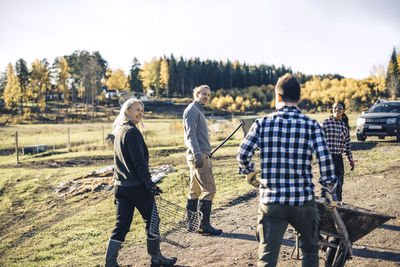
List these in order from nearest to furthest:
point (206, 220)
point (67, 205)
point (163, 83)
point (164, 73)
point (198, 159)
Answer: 1. point (198, 159)
2. point (206, 220)
3. point (67, 205)
4. point (164, 73)
5. point (163, 83)

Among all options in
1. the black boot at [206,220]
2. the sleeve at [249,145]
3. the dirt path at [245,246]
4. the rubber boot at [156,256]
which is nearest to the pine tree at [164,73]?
the dirt path at [245,246]

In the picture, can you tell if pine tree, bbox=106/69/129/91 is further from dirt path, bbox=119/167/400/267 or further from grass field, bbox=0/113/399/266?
dirt path, bbox=119/167/400/267

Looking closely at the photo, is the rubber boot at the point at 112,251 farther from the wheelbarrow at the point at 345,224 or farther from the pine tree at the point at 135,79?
the pine tree at the point at 135,79

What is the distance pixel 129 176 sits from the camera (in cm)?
354

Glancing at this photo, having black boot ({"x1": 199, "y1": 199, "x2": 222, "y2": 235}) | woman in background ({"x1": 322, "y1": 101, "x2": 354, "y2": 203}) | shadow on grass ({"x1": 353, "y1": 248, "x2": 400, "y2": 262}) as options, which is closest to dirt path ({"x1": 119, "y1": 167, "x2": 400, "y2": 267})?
shadow on grass ({"x1": 353, "y1": 248, "x2": 400, "y2": 262})

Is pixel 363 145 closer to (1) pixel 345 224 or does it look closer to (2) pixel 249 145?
(1) pixel 345 224

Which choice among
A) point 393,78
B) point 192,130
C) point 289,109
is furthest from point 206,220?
point 393,78

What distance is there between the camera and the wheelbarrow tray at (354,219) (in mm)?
2900

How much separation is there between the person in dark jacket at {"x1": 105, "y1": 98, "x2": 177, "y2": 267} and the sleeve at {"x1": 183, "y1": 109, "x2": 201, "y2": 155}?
1.08 meters

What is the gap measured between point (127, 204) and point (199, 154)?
1.40m

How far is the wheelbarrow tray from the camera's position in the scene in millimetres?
2900

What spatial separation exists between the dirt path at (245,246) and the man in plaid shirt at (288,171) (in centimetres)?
163

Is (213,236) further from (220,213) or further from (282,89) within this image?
(282,89)

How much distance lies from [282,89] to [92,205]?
255 inches
